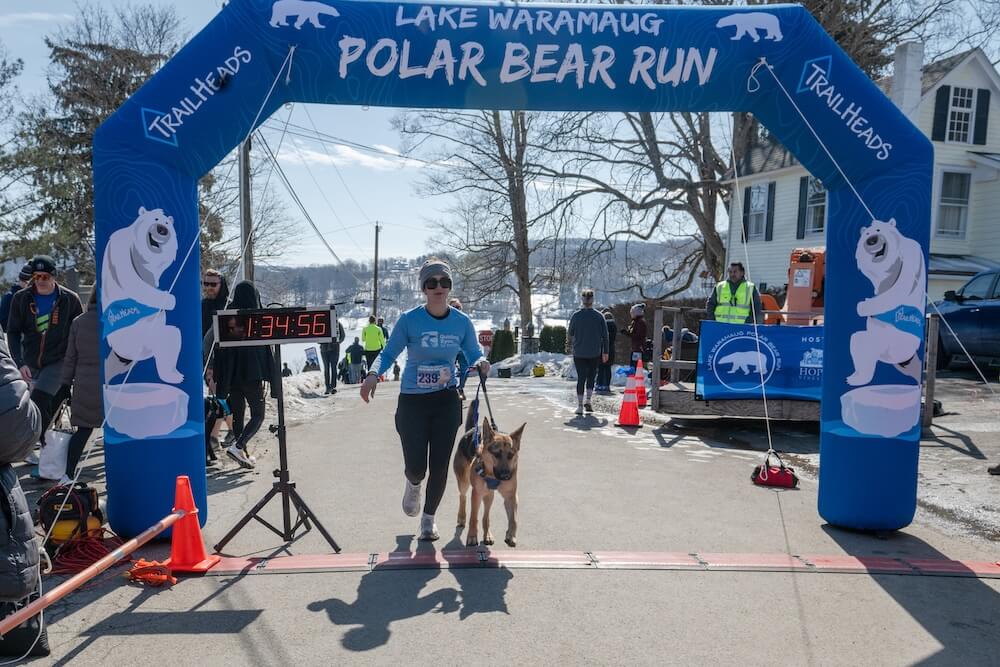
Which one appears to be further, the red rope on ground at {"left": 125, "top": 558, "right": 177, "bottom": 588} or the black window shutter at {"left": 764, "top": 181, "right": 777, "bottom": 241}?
the black window shutter at {"left": 764, "top": 181, "right": 777, "bottom": 241}

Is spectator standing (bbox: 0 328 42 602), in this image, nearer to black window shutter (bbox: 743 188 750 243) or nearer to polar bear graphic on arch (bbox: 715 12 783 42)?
polar bear graphic on arch (bbox: 715 12 783 42)

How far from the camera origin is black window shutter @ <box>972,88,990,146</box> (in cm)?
2317

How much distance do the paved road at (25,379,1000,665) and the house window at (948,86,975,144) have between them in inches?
821

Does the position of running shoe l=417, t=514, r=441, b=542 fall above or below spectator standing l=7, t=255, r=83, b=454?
below

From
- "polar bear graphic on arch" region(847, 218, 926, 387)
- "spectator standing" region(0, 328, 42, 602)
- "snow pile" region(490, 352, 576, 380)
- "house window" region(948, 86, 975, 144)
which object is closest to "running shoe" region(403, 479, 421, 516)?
"spectator standing" region(0, 328, 42, 602)

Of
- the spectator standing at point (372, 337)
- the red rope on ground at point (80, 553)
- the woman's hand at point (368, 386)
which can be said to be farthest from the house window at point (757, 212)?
the red rope on ground at point (80, 553)

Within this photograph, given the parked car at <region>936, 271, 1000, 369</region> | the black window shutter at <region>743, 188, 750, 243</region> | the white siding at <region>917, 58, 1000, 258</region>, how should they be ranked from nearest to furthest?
the parked car at <region>936, 271, 1000, 369</region>, the white siding at <region>917, 58, 1000, 258</region>, the black window shutter at <region>743, 188, 750, 243</region>

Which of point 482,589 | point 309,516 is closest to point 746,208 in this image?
point 309,516

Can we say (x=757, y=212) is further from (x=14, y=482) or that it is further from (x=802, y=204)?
(x=14, y=482)

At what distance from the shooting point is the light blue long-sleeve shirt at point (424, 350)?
18.3 feet

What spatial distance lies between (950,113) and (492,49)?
22553 mm

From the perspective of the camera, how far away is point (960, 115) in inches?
917

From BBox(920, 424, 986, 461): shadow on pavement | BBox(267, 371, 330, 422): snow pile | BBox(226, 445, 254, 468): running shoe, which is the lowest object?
BBox(267, 371, 330, 422): snow pile

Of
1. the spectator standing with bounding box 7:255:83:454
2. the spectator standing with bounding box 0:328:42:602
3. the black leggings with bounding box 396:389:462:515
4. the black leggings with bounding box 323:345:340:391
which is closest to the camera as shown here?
the spectator standing with bounding box 0:328:42:602
